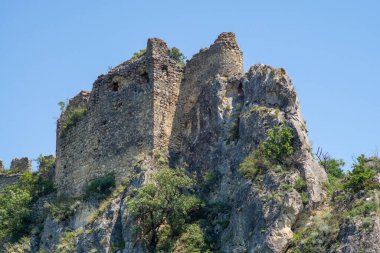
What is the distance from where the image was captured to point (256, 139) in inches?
1432

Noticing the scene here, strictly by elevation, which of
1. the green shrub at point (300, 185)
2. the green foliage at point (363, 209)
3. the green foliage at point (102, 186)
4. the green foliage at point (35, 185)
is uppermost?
the green foliage at point (35, 185)

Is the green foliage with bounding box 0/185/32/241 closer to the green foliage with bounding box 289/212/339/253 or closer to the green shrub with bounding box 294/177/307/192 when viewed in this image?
the green shrub with bounding box 294/177/307/192

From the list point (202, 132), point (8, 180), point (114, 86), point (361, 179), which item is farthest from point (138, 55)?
point (361, 179)

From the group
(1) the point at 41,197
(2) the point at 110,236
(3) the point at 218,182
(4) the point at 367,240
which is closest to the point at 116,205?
(2) the point at 110,236

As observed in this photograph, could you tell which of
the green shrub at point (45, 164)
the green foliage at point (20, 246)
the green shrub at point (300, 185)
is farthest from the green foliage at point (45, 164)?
the green shrub at point (300, 185)

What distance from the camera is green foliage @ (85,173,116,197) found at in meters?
40.9

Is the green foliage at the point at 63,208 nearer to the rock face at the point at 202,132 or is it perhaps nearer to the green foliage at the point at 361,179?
the rock face at the point at 202,132

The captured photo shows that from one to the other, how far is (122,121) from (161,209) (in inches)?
272

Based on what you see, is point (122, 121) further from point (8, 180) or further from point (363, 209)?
point (363, 209)

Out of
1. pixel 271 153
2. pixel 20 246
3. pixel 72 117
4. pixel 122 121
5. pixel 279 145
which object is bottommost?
pixel 20 246

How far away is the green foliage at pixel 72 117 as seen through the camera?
45.1 m

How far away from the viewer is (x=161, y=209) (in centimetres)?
3647

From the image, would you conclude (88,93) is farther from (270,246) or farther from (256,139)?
(270,246)

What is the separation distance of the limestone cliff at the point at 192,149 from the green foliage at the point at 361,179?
113cm
